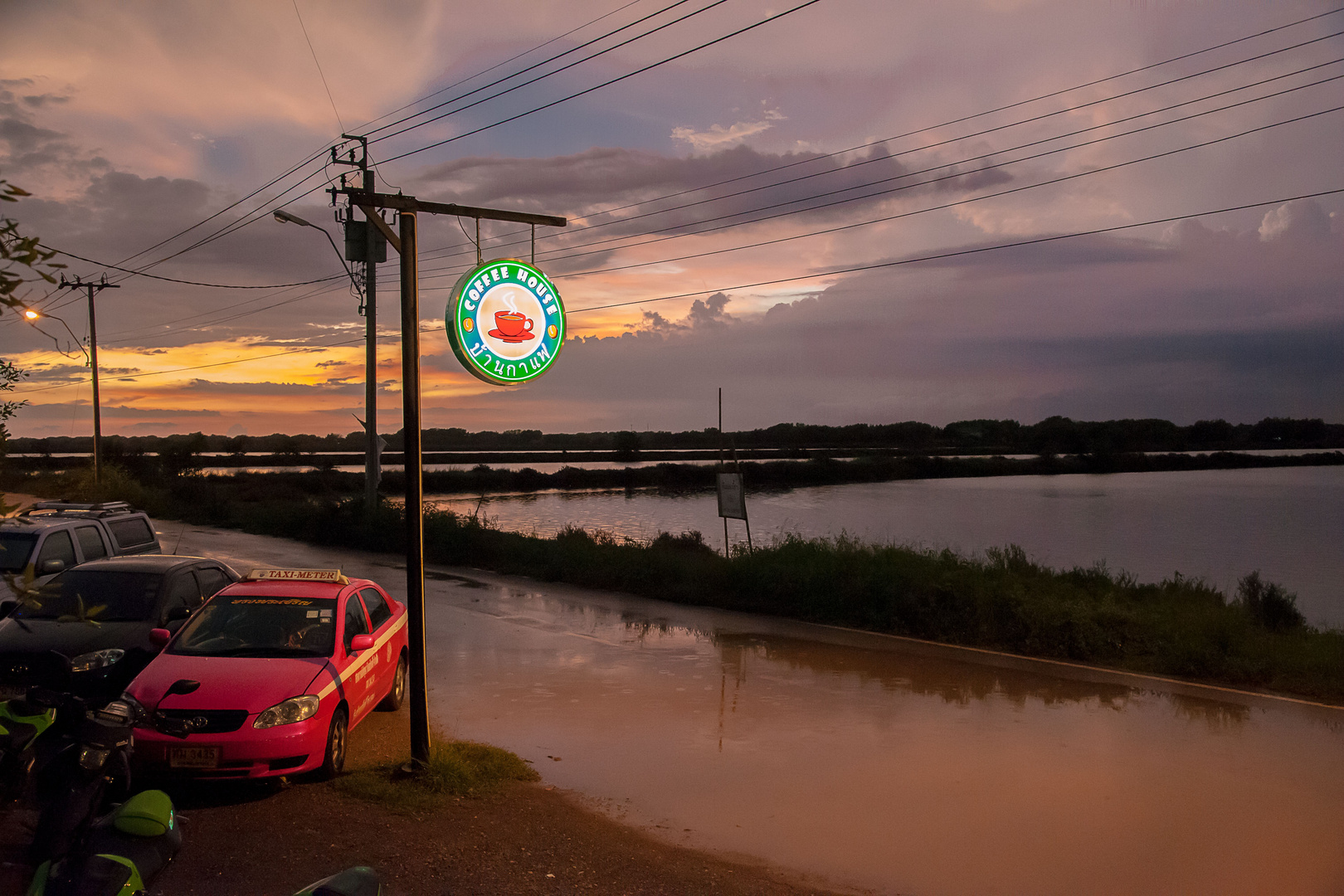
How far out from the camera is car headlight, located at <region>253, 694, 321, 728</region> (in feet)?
22.3

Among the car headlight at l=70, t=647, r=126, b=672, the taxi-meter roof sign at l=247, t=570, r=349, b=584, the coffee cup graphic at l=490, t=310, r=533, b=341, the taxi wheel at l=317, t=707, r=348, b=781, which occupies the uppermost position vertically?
the coffee cup graphic at l=490, t=310, r=533, b=341

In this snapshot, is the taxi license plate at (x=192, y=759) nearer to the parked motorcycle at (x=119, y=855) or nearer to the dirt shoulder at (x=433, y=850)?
the dirt shoulder at (x=433, y=850)

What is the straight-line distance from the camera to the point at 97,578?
9.61 meters

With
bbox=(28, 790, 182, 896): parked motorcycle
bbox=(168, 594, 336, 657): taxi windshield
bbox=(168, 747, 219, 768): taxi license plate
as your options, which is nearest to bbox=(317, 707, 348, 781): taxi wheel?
bbox=(168, 594, 336, 657): taxi windshield

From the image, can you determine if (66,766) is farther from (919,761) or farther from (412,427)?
(919,761)

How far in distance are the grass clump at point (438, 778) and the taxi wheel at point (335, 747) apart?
12 centimetres

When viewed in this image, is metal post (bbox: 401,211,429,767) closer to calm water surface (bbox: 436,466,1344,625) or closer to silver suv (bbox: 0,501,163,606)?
silver suv (bbox: 0,501,163,606)

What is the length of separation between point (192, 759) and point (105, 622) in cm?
326

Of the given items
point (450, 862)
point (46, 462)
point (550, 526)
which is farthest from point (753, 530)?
point (46, 462)

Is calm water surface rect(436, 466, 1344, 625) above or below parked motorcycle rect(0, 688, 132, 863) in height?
below

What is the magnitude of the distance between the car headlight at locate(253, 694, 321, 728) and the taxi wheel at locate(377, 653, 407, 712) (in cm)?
258

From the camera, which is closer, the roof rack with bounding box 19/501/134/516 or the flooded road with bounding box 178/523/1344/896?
the flooded road with bounding box 178/523/1344/896

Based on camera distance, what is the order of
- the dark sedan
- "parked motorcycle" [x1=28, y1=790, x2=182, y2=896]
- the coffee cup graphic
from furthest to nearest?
the coffee cup graphic → the dark sedan → "parked motorcycle" [x1=28, y1=790, x2=182, y2=896]

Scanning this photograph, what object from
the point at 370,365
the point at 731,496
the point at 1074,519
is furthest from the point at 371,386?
the point at 1074,519
